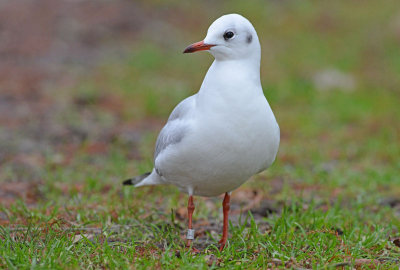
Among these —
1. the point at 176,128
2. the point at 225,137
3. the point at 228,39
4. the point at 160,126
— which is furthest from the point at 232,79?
the point at 160,126

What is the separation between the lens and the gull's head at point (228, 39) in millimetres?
3566

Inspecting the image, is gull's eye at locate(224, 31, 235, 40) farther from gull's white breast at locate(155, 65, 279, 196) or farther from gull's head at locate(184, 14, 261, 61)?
gull's white breast at locate(155, 65, 279, 196)

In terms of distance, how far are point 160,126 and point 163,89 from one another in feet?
4.36

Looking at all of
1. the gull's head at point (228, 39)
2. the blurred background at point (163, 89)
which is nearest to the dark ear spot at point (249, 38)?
the gull's head at point (228, 39)

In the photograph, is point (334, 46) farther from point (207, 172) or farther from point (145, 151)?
point (207, 172)

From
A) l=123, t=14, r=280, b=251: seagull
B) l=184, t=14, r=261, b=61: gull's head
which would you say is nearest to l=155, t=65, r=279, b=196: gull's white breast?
l=123, t=14, r=280, b=251: seagull

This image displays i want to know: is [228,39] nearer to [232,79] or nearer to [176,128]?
[232,79]

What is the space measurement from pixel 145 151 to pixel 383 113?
3656 millimetres

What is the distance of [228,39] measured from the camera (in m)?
3.58

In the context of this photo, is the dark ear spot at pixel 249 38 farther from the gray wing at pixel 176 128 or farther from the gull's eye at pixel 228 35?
the gray wing at pixel 176 128

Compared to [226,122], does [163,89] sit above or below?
below

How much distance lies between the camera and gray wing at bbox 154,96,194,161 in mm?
3633

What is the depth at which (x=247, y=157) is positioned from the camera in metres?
3.55

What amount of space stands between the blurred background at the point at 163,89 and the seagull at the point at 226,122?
1583 mm
